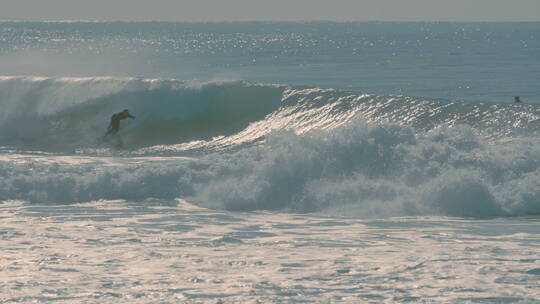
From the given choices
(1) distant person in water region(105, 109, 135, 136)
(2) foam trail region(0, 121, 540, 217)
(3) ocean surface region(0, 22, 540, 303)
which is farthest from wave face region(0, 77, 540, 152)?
(2) foam trail region(0, 121, 540, 217)

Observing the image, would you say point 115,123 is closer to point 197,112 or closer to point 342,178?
point 197,112

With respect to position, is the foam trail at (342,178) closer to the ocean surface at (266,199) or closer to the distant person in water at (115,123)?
the ocean surface at (266,199)

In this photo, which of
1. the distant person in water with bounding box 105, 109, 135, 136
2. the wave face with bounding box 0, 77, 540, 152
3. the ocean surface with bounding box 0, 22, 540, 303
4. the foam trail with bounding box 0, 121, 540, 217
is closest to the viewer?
the ocean surface with bounding box 0, 22, 540, 303

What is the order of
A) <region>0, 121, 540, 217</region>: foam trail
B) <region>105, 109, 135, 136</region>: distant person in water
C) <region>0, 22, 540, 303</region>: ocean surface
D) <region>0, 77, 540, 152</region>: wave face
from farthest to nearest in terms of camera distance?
<region>105, 109, 135, 136</region>: distant person in water → <region>0, 77, 540, 152</region>: wave face → <region>0, 121, 540, 217</region>: foam trail → <region>0, 22, 540, 303</region>: ocean surface

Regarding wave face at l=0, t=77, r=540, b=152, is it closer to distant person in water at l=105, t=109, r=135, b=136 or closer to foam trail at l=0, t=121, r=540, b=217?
distant person in water at l=105, t=109, r=135, b=136

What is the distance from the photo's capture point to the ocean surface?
7953 mm

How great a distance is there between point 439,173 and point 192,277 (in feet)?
18.0

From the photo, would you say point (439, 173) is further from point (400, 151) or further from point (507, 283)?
point (507, 283)

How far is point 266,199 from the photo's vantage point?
40.4ft

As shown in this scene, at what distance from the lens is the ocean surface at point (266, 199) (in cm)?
795

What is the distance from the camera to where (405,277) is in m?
8.06

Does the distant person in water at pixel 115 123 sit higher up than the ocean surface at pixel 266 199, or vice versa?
the distant person in water at pixel 115 123

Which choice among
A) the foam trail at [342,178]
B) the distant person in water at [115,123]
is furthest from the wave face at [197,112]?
the foam trail at [342,178]

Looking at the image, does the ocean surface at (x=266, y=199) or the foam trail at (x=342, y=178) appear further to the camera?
the foam trail at (x=342, y=178)
